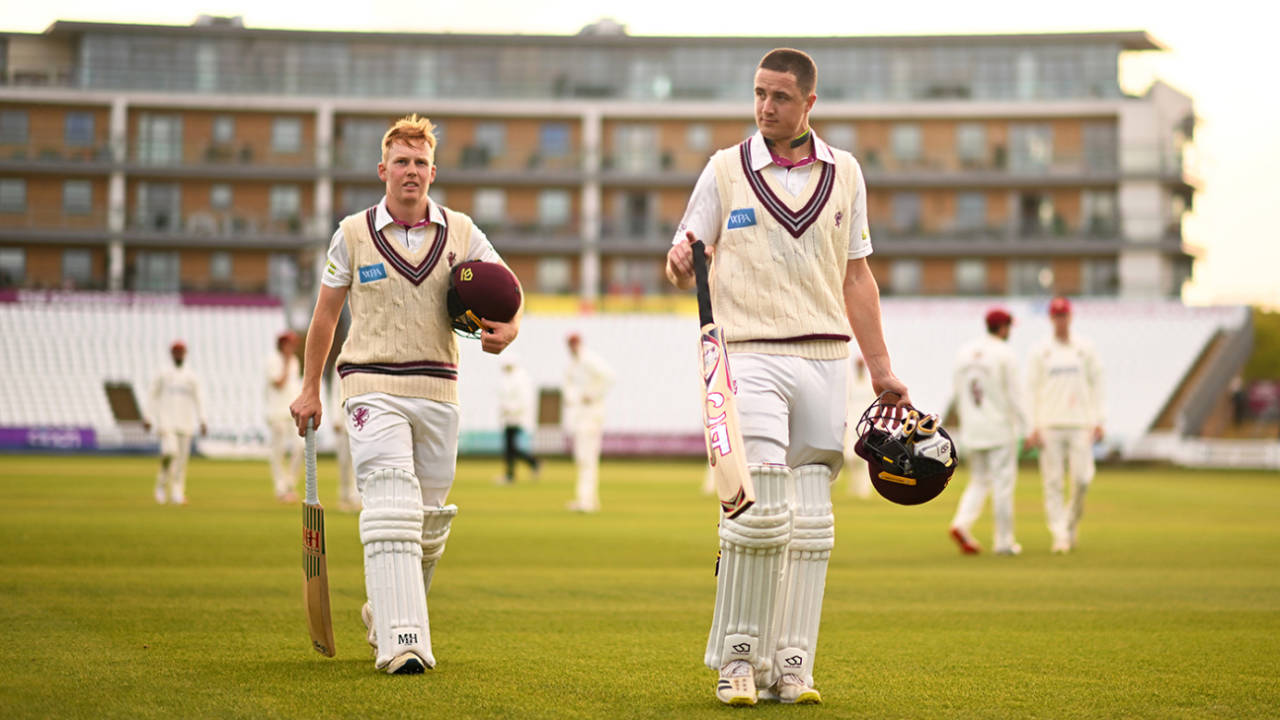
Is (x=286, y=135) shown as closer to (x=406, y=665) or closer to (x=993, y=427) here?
(x=993, y=427)

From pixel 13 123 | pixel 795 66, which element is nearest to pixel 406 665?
pixel 795 66

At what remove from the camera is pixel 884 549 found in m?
16.0

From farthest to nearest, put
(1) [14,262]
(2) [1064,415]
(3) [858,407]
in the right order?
(1) [14,262], (3) [858,407], (2) [1064,415]

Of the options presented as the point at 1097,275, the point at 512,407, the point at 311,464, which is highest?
the point at 311,464

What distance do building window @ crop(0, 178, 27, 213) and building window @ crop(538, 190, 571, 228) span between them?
24.2 metres

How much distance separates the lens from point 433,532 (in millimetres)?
7621

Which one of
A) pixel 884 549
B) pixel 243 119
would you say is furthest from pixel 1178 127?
pixel 884 549

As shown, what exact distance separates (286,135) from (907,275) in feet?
99.3

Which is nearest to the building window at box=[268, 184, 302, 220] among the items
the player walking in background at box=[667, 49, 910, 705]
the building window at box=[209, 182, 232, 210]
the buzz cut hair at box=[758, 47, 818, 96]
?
the building window at box=[209, 182, 232, 210]

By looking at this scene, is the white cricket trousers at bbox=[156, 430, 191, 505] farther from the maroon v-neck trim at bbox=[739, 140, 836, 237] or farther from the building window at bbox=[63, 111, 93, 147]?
the building window at bbox=[63, 111, 93, 147]

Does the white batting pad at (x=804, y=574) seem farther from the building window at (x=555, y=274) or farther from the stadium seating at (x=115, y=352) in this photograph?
the building window at (x=555, y=274)

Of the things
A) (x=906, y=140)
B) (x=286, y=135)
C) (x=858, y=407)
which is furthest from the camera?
(x=286, y=135)

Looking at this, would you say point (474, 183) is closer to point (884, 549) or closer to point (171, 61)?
point (171, 61)

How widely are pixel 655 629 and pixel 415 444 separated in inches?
95.8
